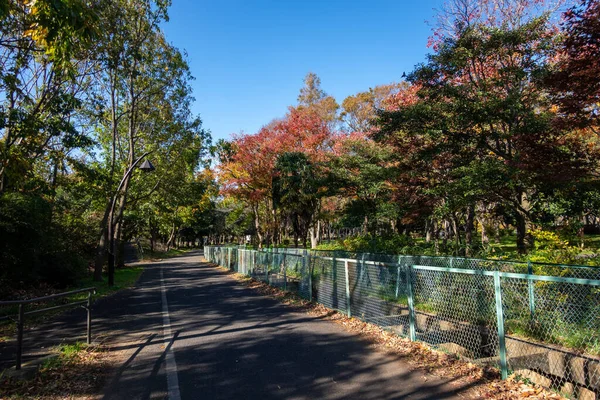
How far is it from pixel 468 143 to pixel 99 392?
12.3 metres

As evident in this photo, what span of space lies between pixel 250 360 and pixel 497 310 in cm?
349

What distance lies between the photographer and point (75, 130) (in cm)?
1170

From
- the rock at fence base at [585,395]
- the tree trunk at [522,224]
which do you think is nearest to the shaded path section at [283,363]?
the rock at fence base at [585,395]

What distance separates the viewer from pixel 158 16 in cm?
1727

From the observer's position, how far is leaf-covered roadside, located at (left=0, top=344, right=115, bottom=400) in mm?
4578

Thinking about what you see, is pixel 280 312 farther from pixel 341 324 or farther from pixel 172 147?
pixel 172 147

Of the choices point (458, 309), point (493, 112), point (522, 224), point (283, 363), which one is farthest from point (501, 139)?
point (283, 363)

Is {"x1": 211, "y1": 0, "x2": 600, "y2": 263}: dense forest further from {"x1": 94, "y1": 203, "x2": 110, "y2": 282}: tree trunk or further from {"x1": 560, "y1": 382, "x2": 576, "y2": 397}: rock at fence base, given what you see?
{"x1": 94, "y1": 203, "x2": 110, "y2": 282}: tree trunk

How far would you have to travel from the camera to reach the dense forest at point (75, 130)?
7.94 metres

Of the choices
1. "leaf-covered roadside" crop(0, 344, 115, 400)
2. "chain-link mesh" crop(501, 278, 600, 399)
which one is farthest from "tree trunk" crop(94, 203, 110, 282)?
"chain-link mesh" crop(501, 278, 600, 399)

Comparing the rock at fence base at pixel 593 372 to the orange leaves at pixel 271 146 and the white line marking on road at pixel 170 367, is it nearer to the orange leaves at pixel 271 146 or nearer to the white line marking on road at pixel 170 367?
the white line marking on road at pixel 170 367

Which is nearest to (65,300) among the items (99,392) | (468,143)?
(99,392)

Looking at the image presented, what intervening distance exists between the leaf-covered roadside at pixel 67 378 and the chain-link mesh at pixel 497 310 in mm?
4724

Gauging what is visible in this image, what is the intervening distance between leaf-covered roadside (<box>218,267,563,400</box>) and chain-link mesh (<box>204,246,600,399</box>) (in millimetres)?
166
